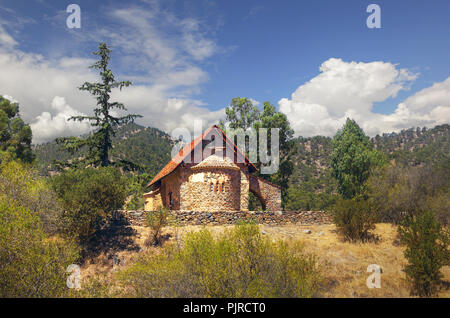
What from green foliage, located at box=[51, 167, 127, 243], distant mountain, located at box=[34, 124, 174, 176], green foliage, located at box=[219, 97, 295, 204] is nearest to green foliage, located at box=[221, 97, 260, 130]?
green foliage, located at box=[219, 97, 295, 204]

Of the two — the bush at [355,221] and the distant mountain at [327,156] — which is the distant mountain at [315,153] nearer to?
the distant mountain at [327,156]

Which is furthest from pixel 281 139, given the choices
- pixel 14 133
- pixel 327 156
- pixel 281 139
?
pixel 327 156

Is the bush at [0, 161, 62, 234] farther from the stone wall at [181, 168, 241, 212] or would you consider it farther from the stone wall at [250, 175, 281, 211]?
the stone wall at [250, 175, 281, 211]

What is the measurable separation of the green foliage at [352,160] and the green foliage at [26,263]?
28346mm

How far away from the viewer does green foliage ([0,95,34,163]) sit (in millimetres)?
28750

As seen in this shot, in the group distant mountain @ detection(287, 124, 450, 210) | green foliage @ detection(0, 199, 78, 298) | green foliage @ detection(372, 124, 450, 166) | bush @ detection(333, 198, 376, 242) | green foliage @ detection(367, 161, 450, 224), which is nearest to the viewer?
green foliage @ detection(0, 199, 78, 298)

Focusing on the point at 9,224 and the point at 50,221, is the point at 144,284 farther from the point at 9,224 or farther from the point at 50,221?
the point at 50,221

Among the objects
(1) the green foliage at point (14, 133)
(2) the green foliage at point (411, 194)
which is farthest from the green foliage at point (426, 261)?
(1) the green foliage at point (14, 133)

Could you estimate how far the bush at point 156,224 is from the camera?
16873 mm

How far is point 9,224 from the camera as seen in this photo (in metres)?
11.5

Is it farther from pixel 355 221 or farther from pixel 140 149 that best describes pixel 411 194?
pixel 140 149

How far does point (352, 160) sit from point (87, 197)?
89.6 ft

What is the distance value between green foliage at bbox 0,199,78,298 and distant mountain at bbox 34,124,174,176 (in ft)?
209

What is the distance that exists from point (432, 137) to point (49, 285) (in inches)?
5169
